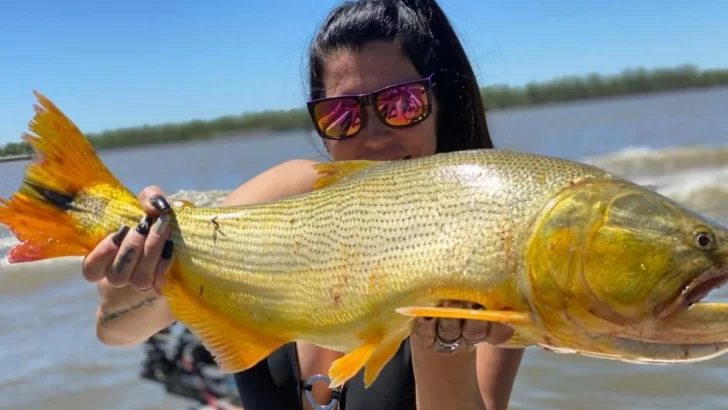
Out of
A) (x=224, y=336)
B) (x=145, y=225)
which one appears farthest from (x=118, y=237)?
(x=224, y=336)

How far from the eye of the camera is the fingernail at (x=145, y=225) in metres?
2.42

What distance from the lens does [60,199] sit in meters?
2.53

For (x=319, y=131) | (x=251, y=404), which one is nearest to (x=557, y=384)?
(x=251, y=404)

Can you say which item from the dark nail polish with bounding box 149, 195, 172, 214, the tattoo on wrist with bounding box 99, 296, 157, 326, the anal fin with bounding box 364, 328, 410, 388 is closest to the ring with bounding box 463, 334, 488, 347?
the anal fin with bounding box 364, 328, 410, 388

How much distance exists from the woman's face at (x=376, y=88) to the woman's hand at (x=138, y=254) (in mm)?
847

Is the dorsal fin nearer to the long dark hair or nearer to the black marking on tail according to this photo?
the long dark hair

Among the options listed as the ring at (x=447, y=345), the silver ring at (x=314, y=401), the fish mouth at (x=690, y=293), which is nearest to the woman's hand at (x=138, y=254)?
the silver ring at (x=314, y=401)

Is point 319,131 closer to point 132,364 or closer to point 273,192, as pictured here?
point 273,192

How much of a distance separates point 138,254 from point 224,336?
425 mm

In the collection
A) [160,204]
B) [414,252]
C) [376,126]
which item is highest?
[376,126]

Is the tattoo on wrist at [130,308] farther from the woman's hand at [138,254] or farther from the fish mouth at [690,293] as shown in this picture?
the fish mouth at [690,293]

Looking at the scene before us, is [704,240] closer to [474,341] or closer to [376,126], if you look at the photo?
[474,341]

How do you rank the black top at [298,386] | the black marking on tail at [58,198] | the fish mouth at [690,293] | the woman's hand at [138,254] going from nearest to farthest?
the fish mouth at [690,293]
the woman's hand at [138,254]
the black marking on tail at [58,198]
the black top at [298,386]

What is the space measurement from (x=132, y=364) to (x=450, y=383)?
14.1 feet
